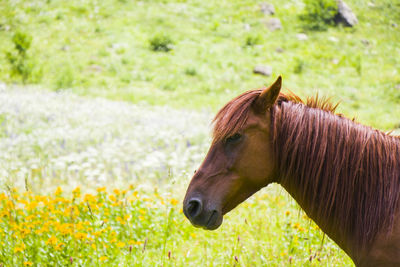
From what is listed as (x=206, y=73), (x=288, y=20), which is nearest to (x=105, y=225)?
(x=206, y=73)

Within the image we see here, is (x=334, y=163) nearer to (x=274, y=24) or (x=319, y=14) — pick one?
(x=319, y=14)

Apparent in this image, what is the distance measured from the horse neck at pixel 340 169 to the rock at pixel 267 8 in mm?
12806

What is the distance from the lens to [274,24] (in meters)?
14.0

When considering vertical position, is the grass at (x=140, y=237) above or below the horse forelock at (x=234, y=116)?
below

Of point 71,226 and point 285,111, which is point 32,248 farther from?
point 285,111

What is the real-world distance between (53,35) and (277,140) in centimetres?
1457

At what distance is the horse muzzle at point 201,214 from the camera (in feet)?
6.68

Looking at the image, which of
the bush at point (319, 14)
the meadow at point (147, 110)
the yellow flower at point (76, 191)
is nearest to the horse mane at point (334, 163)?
the meadow at point (147, 110)

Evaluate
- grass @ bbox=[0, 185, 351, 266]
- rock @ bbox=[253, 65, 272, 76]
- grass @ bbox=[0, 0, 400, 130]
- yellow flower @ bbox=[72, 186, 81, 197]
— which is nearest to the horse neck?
Result: grass @ bbox=[0, 185, 351, 266]

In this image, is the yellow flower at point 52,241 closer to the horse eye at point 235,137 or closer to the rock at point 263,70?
the horse eye at point 235,137

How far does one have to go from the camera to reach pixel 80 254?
2.90 metres

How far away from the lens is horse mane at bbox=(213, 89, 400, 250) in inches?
78.0

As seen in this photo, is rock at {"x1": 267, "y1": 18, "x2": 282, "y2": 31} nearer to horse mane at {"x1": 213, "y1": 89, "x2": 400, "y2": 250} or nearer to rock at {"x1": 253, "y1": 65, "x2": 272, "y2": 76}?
rock at {"x1": 253, "y1": 65, "x2": 272, "y2": 76}

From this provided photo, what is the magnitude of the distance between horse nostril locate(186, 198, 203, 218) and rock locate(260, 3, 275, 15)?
43.1ft
